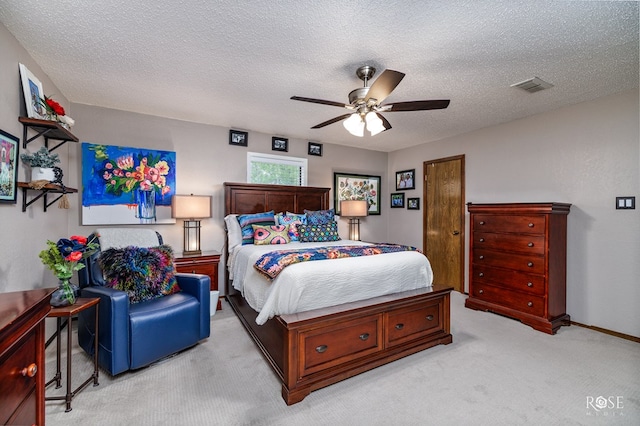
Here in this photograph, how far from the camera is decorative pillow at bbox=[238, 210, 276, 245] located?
368 cm

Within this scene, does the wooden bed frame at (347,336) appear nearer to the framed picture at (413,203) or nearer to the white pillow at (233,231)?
the white pillow at (233,231)

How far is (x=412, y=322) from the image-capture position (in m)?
2.57

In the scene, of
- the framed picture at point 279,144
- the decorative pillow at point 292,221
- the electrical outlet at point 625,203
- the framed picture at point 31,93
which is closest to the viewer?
the framed picture at point 31,93

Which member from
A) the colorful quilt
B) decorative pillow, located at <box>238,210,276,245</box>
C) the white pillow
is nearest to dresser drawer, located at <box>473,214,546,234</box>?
the colorful quilt

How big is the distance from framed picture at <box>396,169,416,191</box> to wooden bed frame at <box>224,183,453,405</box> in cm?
280

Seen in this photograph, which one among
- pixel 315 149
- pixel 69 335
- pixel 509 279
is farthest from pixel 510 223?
pixel 69 335

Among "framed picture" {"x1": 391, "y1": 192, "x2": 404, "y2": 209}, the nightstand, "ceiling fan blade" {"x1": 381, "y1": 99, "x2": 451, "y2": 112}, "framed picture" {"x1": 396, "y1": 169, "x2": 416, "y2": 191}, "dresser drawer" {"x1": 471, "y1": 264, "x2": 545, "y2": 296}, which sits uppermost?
"ceiling fan blade" {"x1": 381, "y1": 99, "x2": 451, "y2": 112}

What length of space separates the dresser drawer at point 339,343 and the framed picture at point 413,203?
3.21 metres

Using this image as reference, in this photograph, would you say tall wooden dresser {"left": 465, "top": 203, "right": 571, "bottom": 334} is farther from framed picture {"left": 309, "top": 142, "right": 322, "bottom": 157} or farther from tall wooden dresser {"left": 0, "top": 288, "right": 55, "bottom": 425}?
tall wooden dresser {"left": 0, "top": 288, "right": 55, "bottom": 425}

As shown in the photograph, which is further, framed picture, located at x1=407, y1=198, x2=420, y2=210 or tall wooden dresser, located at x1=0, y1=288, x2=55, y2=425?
framed picture, located at x1=407, y1=198, x2=420, y2=210

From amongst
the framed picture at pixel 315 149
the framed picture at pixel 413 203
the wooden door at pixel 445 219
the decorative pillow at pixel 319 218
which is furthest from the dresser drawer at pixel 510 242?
the framed picture at pixel 315 149

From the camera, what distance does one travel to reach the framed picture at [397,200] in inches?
215

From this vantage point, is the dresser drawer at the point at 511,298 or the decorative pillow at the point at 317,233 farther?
the decorative pillow at the point at 317,233

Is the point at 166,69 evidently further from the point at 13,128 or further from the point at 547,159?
the point at 547,159
